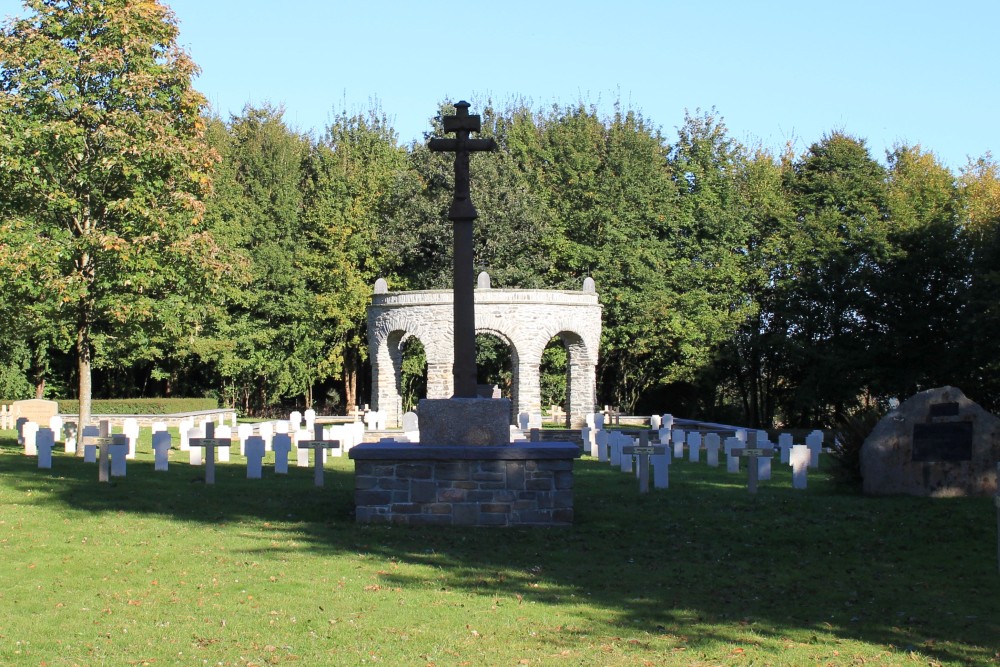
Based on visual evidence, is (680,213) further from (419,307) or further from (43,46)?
(43,46)

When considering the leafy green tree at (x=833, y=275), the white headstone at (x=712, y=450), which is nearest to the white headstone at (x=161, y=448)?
the white headstone at (x=712, y=450)

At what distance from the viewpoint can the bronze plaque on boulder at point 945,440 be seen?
48.8 ft

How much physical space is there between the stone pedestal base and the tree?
31.9 feet

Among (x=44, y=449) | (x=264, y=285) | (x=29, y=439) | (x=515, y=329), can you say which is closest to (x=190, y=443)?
(x=44, y=449)

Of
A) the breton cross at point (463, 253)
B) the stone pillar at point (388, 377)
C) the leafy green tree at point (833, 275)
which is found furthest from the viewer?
the stone pillar at point (388, 377)

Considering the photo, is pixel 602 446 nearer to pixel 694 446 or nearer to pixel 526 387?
pixel 694 446

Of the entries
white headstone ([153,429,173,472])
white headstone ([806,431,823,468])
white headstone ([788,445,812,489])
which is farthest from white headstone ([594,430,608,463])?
white headstone ([153,429,173,472])

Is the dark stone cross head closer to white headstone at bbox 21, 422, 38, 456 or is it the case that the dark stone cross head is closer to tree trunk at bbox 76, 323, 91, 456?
tree trunk at bbox 76, 323, 91, 456

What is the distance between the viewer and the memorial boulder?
14.8 meters

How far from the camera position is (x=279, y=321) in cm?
4353

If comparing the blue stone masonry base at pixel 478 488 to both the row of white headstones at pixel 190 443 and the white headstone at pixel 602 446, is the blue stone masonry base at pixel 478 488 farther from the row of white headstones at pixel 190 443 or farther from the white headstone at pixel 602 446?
the white headstone at pixel 602 446

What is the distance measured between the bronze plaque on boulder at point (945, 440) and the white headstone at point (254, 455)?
993cm

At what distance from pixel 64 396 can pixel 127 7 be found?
2483 centimetres

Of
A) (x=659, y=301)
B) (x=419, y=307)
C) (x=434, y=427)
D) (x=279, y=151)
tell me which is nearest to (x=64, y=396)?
(x=279, y=151)
